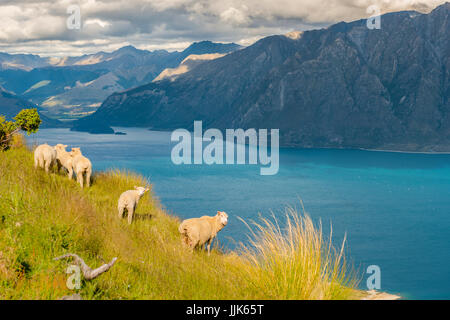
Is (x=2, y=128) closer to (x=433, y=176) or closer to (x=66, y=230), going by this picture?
(x=66, y=230)

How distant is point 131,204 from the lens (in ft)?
37.3

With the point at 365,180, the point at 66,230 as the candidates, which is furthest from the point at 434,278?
the point at 365,180

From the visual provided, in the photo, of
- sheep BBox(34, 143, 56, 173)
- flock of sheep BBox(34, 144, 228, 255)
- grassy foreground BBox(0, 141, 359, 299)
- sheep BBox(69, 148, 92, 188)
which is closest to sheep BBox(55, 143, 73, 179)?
flock of sheep BBox(34, 144, 228, 255)

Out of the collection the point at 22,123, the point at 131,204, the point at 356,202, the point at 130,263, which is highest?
the point at 22,123

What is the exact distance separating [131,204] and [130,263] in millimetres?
3821

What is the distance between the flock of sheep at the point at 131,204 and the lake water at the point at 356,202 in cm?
3997

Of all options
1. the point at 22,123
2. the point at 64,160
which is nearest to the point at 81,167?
the point at 64,160

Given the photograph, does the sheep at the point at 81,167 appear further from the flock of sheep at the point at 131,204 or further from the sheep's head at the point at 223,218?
the sheep's head at the point at 223,218

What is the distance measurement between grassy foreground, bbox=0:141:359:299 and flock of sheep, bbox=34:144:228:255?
2.64ft

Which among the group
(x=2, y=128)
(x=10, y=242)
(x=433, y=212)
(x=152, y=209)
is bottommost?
(x=433, y=212)

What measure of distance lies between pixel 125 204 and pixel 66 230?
4.18 meters

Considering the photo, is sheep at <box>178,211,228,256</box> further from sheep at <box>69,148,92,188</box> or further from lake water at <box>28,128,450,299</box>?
lake water at <box>28,128,450,299</box>

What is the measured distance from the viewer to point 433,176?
17175cm

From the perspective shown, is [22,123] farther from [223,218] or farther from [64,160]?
[223,218]
